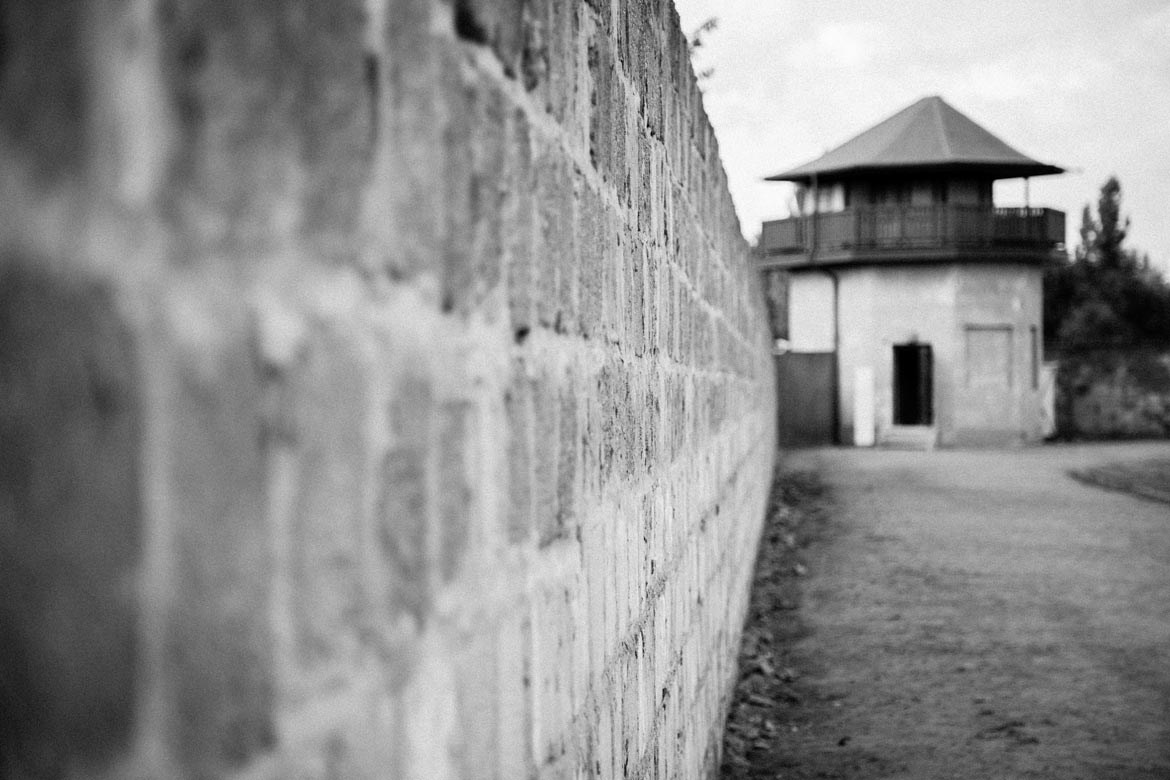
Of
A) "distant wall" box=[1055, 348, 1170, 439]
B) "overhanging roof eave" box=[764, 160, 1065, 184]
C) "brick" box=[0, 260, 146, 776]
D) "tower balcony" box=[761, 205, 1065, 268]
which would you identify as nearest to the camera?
"brick" box=[0, 260, 146, 776]

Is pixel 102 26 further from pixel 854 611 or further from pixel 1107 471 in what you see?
pixel 1107 471

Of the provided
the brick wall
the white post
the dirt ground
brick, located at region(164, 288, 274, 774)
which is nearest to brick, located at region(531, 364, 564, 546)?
the brick wall

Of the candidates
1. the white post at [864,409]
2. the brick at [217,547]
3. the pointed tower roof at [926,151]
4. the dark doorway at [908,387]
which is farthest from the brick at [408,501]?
the dark doorway at [908,387]

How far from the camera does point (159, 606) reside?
0.75 meters

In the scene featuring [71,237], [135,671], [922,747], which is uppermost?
[71,237]

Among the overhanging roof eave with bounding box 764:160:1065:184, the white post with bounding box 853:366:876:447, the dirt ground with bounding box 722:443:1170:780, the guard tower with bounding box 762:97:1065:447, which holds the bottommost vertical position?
the dirt ground with bounding box 722:443:1170:780

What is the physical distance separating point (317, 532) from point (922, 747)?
506cm

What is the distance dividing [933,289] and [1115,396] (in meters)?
6.85

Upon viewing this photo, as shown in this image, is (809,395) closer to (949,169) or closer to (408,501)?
(949,169)

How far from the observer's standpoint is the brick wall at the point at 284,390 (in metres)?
0.71

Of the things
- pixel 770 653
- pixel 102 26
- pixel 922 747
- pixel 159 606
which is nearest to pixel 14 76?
pixel 102 26

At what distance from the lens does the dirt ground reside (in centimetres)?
543

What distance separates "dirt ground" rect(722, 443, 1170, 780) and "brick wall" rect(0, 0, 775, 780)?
403 centimetres

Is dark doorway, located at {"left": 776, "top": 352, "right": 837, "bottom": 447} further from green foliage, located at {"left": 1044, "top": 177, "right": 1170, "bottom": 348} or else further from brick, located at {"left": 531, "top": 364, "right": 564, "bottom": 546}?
brick, located at {"left": 531, "top": 364, "right": 564, "bottom": 546}
